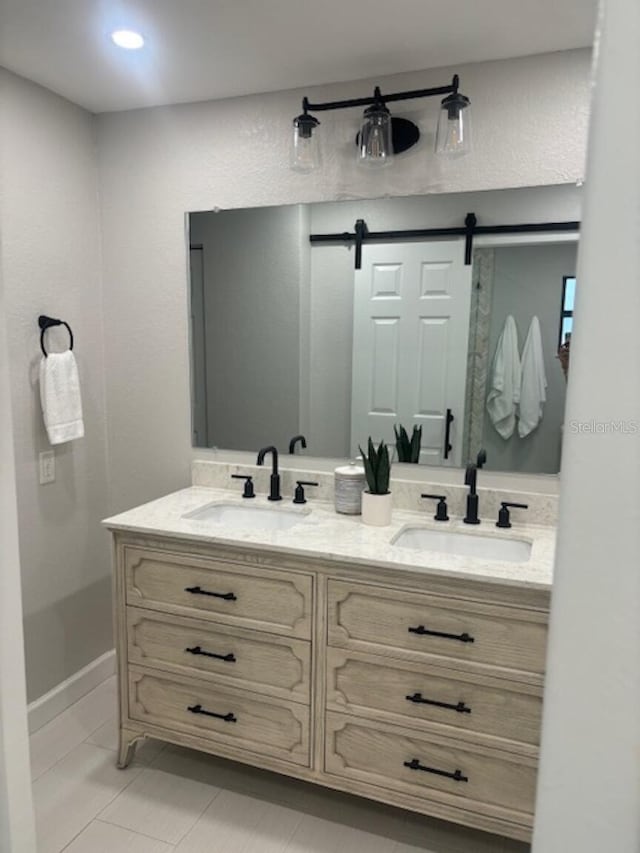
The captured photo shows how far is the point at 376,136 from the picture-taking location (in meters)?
2.02

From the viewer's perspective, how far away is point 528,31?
178cm

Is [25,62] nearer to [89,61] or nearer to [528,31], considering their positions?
[89,61]

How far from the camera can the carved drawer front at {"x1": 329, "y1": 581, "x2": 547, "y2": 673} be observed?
1.59 meters

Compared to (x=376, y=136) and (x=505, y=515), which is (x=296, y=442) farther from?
(x=376, y=136)

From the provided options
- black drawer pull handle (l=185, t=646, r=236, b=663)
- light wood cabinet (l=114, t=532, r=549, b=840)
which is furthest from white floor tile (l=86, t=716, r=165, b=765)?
black drawer pull handle (l=185, t=646, r=236, b=663)

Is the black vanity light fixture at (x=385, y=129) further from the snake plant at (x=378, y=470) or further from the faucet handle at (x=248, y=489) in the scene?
the faucet handle at (x=248, y=489)

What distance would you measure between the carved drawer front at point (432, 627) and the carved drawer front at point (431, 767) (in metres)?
0.26

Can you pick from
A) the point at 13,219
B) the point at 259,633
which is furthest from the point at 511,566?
the point at 13,219

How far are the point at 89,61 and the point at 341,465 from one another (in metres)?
1.66

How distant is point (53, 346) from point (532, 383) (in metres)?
1.82

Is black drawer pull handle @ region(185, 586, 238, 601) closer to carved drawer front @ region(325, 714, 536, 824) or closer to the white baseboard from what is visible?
carved drawer front @ region(325, 714, 536, 824)

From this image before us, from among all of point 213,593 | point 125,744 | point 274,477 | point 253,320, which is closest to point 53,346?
point 253,320

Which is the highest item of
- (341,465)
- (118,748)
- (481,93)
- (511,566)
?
(481,93)

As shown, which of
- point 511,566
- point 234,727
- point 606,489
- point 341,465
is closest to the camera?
point 606,489
